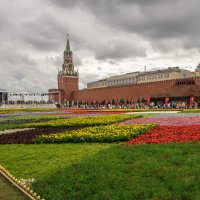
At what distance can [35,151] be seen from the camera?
7.33 meters

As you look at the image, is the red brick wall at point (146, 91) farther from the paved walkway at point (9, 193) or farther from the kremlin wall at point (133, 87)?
the paved walkway at point (9, 193)

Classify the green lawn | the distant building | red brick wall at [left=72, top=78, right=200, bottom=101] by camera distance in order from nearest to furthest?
the green lawn → red brick wall at [left=72, top=78, right=200, bottom=101] → the distant building

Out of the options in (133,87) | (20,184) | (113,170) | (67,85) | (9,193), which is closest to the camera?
(9,193)

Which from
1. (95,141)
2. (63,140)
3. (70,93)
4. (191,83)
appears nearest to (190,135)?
(95,141)

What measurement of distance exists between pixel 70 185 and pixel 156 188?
1.21 meters

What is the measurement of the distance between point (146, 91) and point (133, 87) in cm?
364

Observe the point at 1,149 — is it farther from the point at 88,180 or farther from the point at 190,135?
the point at 190,135

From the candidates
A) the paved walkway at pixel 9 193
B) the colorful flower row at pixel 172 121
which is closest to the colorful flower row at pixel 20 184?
the paved walkway at pixel 9 193

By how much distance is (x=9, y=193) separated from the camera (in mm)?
4414

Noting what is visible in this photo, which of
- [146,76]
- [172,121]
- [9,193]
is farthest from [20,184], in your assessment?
[146,76]

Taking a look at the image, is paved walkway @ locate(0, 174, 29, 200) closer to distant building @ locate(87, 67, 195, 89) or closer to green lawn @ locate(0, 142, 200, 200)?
green lawn @ locate(0, 142, 200, 200)

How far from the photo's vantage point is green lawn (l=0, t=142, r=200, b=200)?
4402mm

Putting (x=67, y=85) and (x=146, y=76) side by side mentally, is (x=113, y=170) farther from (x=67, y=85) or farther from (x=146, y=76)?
(x=67, y=85)

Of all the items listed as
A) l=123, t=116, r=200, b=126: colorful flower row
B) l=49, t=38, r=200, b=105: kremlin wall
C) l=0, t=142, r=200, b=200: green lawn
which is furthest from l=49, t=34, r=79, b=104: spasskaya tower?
l=0, t=142, r=200, b=200: green lawn
